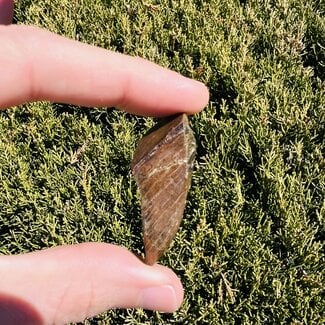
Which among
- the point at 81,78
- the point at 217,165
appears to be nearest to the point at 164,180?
the point at 81,78

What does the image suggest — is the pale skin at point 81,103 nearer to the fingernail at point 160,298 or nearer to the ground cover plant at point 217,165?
the fingernail at point 160,298

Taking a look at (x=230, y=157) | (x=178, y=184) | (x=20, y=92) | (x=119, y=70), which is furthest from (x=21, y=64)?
(x=230, y=157)

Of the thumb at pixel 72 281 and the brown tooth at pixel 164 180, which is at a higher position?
the brown tooth at pixel 164 180

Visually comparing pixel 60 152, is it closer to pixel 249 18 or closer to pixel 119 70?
pixel 119 70

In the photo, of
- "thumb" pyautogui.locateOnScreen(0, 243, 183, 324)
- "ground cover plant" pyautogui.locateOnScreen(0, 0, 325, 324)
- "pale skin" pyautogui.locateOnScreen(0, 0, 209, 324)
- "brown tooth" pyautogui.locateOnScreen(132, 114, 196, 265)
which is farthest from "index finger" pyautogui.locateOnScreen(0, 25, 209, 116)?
"ground cover plant" pyautogui.locateOnScreen(0, 0, 325, 324)

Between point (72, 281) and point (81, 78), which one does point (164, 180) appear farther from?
point (81, 78)

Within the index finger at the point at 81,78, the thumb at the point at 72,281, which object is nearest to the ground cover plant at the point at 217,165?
the thumb at the point at 72,281
